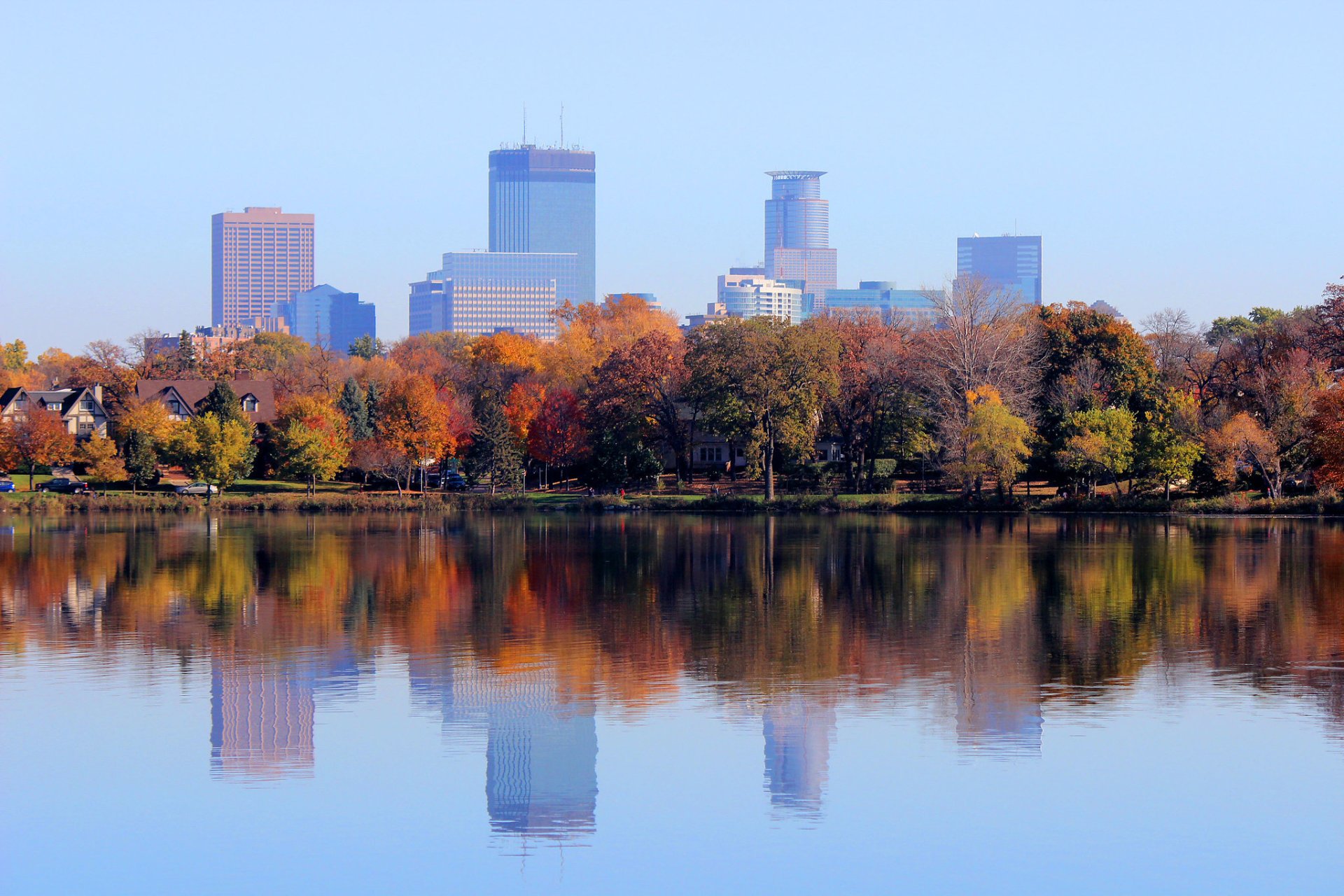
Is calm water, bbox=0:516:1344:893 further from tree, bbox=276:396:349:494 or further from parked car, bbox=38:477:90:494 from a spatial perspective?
parked car, bbox=38:477:90:494

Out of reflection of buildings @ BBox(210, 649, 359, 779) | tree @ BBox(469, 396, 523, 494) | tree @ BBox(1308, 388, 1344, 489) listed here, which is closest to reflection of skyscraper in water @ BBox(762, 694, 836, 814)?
reflection of buildings @ BBox(210, 649, 359, 779)

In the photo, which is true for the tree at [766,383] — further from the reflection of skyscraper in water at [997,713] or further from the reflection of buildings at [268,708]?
the reflection of skyscraper in water at [997,713]

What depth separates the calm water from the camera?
1205 cm

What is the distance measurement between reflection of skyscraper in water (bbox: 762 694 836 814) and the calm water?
5cm

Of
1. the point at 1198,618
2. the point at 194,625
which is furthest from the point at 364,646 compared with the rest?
the point at 1198,618

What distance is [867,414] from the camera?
235ft

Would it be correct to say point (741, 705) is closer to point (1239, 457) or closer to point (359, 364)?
point (1239, 457)

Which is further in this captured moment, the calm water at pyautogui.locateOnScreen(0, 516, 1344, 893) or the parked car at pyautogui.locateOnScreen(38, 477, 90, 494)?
the parked car at pyautogui.locateOnScreen(38, 477, 90, 494)

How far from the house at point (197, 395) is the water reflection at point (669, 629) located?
143ft

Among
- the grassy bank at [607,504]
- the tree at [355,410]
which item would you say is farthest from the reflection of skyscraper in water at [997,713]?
the tree at [355,410]

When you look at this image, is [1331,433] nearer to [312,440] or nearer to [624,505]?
[624,505]

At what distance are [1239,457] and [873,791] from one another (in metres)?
51.7

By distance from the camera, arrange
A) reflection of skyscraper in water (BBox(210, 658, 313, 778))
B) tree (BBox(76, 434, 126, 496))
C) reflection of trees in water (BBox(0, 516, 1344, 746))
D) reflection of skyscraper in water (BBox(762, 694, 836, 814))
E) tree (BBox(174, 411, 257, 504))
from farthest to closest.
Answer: tree (BBox(76, 434, 126, 496)), tree (BBox(174, 411, 257, 504)), reflection of trees in water (BBox(0, 516, 1344, 746)), reflection of skyscraper in water (BBox(210, 658, 313, 778)), reflection of skyscraper in water (BBox(762, 694, 836, 814))

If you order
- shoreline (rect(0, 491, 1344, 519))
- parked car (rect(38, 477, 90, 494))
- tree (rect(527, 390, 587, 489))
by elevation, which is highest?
tree (rect(527, 390, 587, 489))
